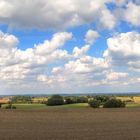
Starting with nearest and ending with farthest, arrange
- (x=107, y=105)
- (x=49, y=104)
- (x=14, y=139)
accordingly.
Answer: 1. (x=14, y=139)
2. (x=107, y=105)
3. (x=49, y=104)

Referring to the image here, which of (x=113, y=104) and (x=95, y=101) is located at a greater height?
Result: (x=95, y=101)

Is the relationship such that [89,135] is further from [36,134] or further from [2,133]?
[2,133]

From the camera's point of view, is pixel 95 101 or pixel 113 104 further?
pixel 95 101

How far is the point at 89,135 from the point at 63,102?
65.3m

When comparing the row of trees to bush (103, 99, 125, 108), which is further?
the row of trees

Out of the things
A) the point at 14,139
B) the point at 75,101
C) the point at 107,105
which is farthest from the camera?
the point at 75,101

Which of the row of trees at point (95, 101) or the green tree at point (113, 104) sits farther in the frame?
the row of trees at point (95, 101)

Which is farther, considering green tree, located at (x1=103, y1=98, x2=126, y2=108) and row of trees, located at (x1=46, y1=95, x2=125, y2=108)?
row of trees, located at (x1=46, y1=95, x2=125, y2=108)

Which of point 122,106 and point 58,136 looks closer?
point 58,136

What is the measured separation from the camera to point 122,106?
8056cm

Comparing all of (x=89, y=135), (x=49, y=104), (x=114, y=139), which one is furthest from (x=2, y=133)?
(x=49, y=104)

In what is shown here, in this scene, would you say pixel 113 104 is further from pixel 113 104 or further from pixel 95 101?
pixel 95 101

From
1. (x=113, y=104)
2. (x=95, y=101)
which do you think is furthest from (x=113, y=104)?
(x=95, y=101)

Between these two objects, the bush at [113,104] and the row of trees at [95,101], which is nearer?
the bush at [113,104]
